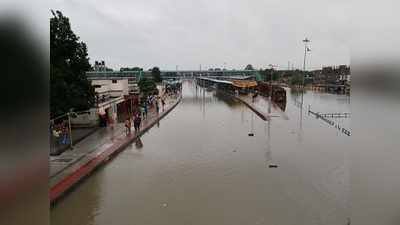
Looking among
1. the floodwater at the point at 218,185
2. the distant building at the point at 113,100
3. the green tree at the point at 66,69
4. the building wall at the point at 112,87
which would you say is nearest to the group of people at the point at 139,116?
the distant building at the point at 113,100

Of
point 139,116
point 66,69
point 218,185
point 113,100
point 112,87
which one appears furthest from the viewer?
point 112,87

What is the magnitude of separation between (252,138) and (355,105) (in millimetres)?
13452

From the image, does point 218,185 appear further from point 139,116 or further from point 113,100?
point 113,100

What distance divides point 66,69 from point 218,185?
22.8ft

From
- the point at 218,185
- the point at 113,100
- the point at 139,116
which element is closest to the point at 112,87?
the point at 113,100

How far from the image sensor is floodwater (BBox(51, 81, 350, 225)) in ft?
21.7

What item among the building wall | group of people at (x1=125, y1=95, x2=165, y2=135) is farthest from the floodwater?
the building wall

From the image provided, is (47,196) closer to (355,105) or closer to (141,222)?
(355,105)

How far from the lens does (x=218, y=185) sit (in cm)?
838

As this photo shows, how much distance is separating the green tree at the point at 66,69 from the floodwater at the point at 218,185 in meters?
2.48

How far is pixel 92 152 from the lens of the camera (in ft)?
36.6

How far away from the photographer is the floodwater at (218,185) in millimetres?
6609

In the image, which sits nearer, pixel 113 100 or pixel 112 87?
pixel 113 100

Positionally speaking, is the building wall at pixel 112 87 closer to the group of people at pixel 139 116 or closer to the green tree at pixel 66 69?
the group of people at pixel 139 116
